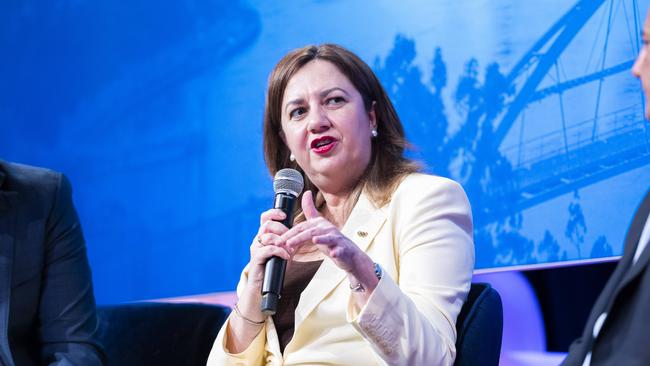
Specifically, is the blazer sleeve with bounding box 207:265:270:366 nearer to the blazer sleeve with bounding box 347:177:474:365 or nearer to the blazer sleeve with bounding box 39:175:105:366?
the blazer sleeve with bounding box 39:175:105:366

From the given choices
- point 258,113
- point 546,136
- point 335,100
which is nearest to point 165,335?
point 335,100

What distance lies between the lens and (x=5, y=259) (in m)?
1.97

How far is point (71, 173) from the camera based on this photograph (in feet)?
13.0

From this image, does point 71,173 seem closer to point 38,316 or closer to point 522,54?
point 38,316

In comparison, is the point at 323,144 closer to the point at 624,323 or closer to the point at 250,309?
the point at 250,309

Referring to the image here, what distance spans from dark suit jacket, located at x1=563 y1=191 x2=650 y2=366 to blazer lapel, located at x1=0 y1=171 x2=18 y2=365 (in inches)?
50.3

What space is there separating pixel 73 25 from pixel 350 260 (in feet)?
9.18

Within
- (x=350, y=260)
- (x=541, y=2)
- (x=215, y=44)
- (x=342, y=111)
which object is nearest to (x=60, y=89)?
(x=215, y=44)

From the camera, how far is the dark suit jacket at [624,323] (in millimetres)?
1223

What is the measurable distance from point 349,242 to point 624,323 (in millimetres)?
702

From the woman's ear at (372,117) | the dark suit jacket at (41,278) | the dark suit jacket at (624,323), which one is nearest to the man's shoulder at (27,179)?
the dark suit jacket at (41,278)

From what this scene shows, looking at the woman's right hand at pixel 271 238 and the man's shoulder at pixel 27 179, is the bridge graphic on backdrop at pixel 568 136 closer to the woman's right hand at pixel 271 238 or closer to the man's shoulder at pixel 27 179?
the woman's right hand at pixel 271 238

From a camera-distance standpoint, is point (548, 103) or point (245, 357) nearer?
point (245, 357)

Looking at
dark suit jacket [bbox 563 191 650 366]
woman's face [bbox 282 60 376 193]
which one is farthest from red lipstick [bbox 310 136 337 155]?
dark suit jacket [bbox 563 191 650 366]
